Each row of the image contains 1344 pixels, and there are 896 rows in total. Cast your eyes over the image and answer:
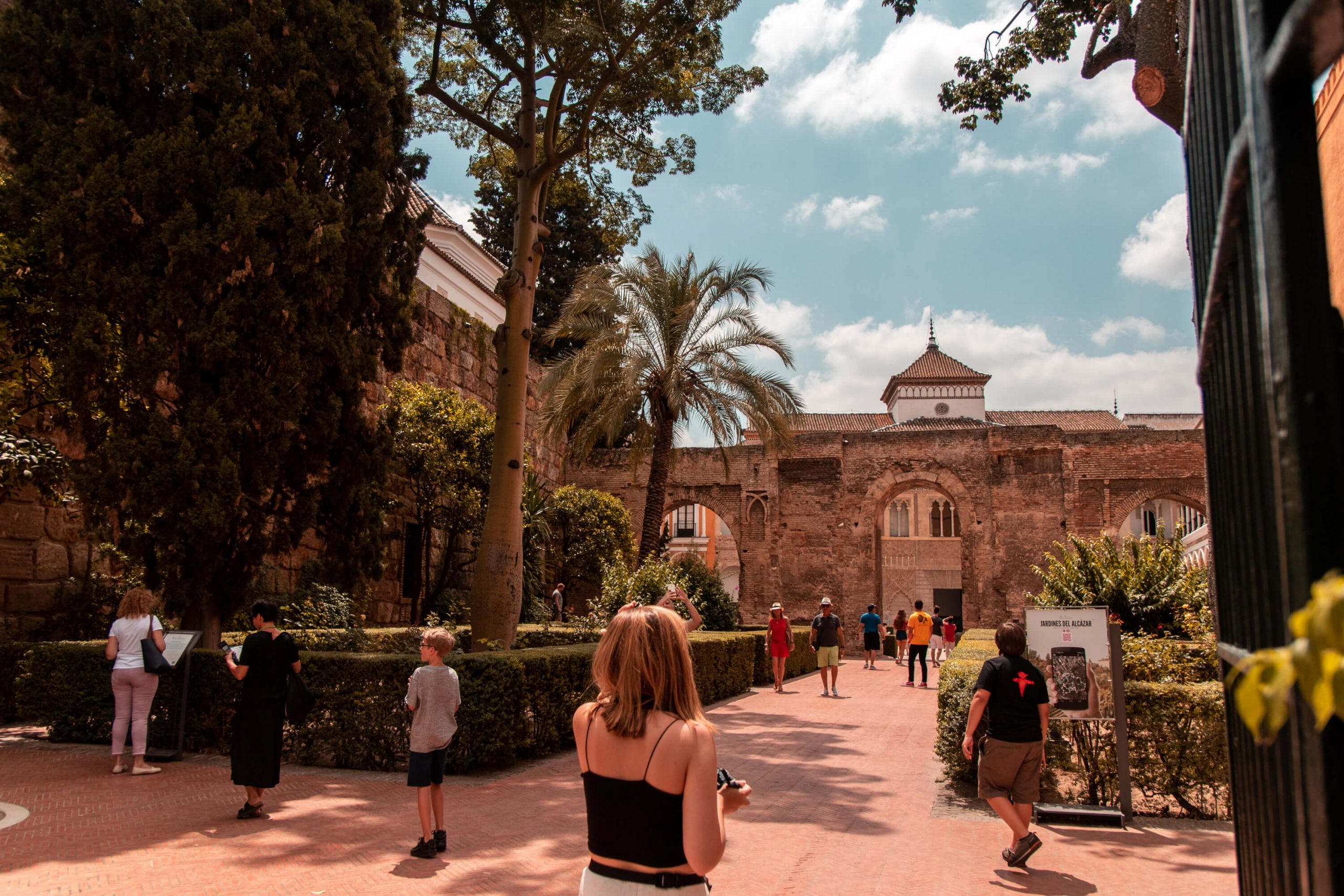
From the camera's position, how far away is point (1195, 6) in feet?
6.64

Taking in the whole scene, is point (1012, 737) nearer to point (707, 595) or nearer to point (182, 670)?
point (182, 670)

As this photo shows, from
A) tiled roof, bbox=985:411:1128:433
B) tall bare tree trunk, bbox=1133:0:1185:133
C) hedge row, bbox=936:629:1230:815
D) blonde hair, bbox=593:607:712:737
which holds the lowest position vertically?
hedge row, bbox=936:629:1230:815

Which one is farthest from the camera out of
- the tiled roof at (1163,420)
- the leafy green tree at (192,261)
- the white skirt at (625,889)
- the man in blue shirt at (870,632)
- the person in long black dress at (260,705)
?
the tiled roof at (1163,420)

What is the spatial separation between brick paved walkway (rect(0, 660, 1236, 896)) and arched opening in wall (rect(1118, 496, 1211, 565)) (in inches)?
257

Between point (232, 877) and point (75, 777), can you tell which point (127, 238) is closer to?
point (75, 777)

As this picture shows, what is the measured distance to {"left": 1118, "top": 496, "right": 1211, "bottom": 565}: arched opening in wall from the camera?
2248 cm

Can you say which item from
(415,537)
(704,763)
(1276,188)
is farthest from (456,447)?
(1276,188)

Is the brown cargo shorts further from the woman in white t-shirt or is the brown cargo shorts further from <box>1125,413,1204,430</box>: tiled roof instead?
<box>1125,413,1204,430</box>: tiled roof

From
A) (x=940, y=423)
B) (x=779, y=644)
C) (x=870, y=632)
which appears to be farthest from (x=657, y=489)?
(x=940, y=423)

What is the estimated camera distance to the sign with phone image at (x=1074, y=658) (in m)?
6.95

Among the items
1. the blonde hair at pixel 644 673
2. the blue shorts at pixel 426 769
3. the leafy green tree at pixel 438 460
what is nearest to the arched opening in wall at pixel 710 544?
the leafy green tree at pixel 438 460

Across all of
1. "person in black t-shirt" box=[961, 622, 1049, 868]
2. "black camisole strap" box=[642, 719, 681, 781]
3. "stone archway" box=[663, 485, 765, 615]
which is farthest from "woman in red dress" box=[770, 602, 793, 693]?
"black camisole strap" box=[642, 719, 681, 781]

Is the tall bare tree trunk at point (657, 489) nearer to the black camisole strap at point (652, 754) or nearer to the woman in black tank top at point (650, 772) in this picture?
the woman in black tank top at point (650, 772)

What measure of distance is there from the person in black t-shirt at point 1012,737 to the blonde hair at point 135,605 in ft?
21.6
